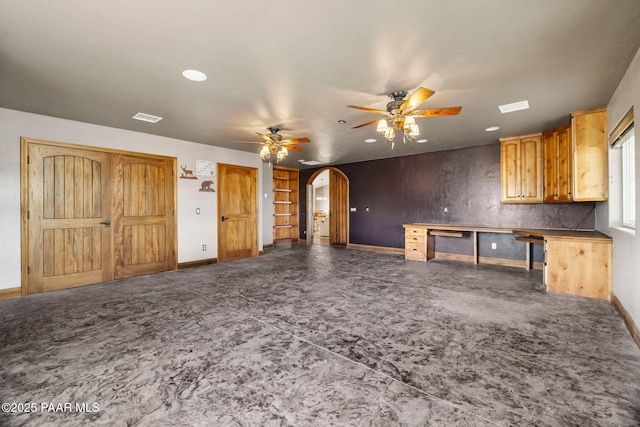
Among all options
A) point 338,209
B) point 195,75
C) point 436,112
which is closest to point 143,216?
point 195,75

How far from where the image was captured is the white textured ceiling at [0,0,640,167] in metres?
1.99

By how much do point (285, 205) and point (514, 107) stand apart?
7145 mm

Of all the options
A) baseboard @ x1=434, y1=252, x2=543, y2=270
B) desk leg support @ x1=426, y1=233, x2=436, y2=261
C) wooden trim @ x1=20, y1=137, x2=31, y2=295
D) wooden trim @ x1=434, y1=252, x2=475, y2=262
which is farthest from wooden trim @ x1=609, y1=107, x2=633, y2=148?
wooden trim @ x1=20, y1=137, x2=31, y2=295

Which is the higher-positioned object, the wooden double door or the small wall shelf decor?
the small wall shelf decor

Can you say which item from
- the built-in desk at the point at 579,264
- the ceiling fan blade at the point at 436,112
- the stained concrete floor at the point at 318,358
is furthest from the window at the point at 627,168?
the ceiling fan blade at the point at 436,112

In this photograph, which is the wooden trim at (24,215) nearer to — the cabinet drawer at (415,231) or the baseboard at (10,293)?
the baseboard at (10,293)

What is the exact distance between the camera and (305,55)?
2561 mm

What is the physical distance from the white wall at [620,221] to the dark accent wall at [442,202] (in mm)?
1412

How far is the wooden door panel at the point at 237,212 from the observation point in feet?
21.5

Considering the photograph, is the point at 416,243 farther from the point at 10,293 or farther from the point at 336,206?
the point at 10,293

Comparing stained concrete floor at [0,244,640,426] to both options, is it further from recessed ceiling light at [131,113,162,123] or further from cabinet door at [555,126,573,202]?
recessed ceiling light at [131,113,162,123]

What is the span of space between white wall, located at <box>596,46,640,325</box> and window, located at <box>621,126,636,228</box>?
101 mm

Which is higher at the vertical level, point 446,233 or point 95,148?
point 95,148

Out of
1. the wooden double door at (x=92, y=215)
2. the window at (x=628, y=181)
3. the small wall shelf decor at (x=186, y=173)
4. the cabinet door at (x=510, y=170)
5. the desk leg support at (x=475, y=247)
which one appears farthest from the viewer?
the desk leg support at (x=475, y=247)
